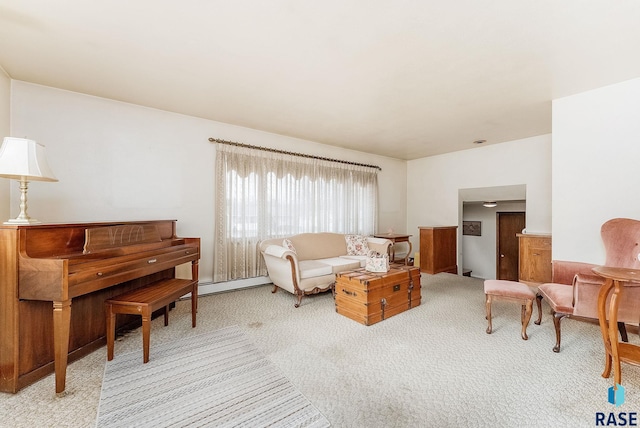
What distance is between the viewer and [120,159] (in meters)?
3.29

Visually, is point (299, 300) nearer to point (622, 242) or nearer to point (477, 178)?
point (622, 242)

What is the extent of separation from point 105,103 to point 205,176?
1377 millimetres

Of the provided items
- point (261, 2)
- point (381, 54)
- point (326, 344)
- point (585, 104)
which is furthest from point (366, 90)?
point (326, 344)

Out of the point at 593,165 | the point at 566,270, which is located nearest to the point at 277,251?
the point at 566,270

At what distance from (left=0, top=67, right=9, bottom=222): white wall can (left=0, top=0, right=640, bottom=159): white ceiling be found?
0.14m

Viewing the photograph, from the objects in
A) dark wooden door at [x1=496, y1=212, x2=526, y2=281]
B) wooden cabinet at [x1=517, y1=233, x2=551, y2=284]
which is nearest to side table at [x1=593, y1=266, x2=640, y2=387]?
wooden cabinet at [x1=517, y1=233, x2=551, y2=284]

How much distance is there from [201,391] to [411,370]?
59.4 inches

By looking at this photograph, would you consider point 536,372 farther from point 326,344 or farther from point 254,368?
point 254,368

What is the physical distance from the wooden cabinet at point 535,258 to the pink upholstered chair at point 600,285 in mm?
1066

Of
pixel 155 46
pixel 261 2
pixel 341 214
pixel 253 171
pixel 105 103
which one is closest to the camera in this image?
pixel 261 2

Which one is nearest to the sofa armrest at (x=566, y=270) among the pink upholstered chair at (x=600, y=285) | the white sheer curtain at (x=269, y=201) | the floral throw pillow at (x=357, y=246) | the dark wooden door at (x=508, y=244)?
the pink upholstered chair at (x=600, y=285)

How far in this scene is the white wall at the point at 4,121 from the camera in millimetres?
2543

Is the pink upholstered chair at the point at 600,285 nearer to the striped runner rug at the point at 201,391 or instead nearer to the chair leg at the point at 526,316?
the chair leg at the point at 526,316

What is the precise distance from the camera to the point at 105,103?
3205 mm
